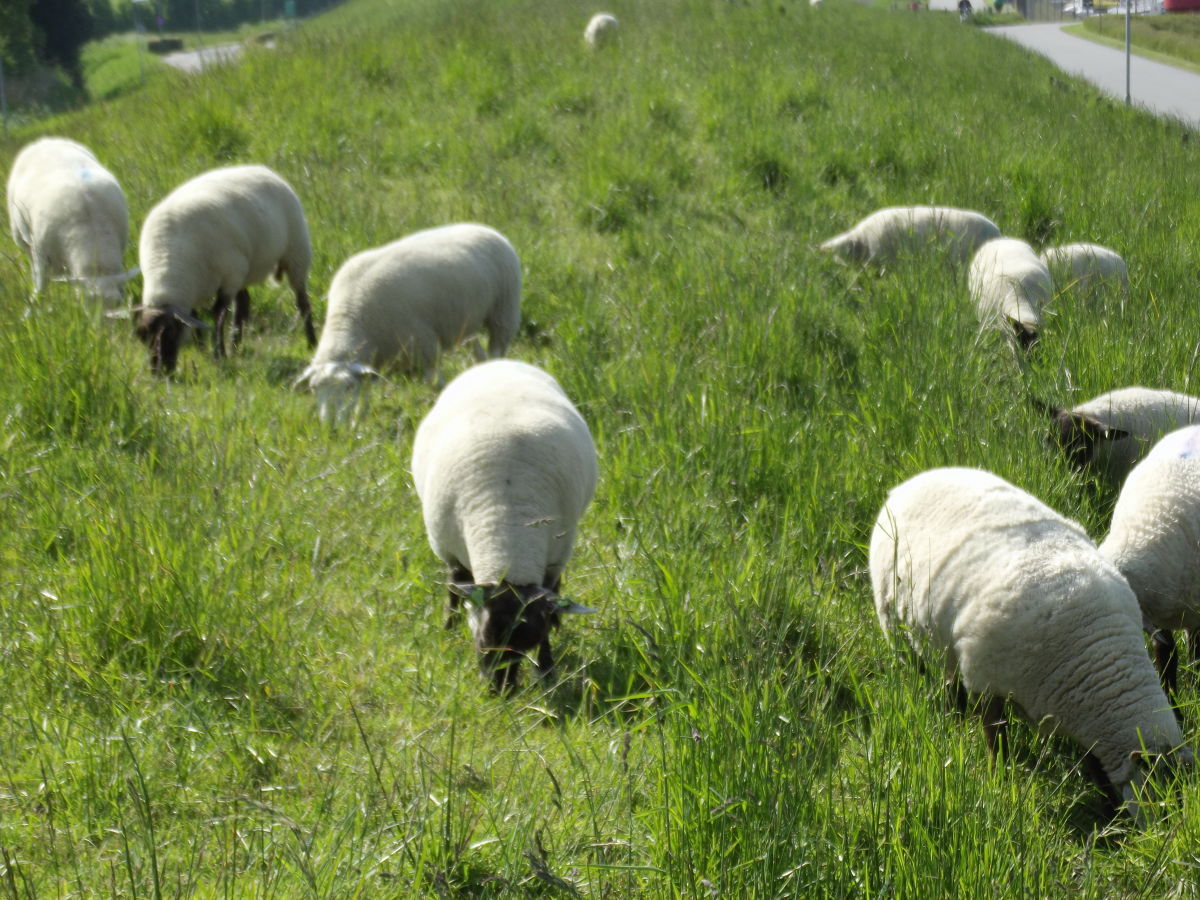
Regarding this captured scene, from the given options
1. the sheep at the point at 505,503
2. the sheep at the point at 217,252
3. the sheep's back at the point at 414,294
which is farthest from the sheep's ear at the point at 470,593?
the sheep at the point at 217,252

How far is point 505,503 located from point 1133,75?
24.4 m

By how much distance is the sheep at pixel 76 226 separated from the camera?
7.05m

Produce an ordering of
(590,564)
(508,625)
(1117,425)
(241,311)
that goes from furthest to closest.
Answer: (241,311), (1117,425), (590,564), (508,625)

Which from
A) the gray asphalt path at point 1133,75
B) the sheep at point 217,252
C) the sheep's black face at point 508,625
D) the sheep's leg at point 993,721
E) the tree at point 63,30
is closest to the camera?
the sheep's leg at point 993,721

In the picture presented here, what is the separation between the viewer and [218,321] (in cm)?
666

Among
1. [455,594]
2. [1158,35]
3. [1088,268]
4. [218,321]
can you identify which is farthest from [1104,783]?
[1158,35]

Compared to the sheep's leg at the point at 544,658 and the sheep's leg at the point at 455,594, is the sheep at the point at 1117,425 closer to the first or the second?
the sheep's leg at the point at 544,658

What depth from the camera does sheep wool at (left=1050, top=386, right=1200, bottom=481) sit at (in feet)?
15.4

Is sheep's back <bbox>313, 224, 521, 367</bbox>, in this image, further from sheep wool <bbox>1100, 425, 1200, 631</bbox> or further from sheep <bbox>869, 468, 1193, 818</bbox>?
sheep wool <bbox>1100, 425, 1200, 631</bbox>

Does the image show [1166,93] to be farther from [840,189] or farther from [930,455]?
[930,455]

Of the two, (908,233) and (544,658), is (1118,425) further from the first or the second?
(908,233)

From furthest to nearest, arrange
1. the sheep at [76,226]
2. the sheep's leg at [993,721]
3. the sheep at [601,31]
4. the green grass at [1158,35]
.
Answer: the green grass at [1158,35], the sheep at [601,31], the sheep at [76,226], the sheep's leg at [993,721]

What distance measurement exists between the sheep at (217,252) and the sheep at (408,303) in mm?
839

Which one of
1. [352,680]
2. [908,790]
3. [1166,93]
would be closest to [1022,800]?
[908,790]
